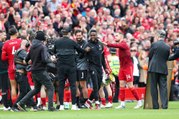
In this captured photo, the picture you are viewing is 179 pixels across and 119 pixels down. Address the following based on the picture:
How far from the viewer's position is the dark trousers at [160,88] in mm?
29734

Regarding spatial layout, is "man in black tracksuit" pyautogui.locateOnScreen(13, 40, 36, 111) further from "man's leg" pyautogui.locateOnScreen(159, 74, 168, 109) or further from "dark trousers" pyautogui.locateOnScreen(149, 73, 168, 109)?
"man's leg" pyautogui.locateOnScreen(159, 74, 168, 109)

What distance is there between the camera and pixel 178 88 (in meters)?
39.3

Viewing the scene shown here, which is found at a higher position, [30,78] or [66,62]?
[66,62]

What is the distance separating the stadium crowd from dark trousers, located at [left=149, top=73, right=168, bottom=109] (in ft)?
4.17

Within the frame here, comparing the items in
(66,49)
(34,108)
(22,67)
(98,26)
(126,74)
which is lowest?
(34,108)

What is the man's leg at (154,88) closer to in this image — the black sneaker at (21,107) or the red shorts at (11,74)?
the black sneaker at (21,107)

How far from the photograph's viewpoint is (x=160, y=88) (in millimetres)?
29891

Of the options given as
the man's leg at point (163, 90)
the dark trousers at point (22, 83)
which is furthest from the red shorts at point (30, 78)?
the man's leg at point (163, 90)

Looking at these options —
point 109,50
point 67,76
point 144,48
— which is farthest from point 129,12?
point 67,76

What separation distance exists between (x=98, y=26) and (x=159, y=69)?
1070 cm

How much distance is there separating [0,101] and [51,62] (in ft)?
17.8

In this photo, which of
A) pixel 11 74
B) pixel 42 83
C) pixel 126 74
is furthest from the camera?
pixel 126 74

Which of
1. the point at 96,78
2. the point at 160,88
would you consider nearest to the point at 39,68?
the point at 96,78

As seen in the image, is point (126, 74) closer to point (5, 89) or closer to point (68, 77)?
point (68, 77)
